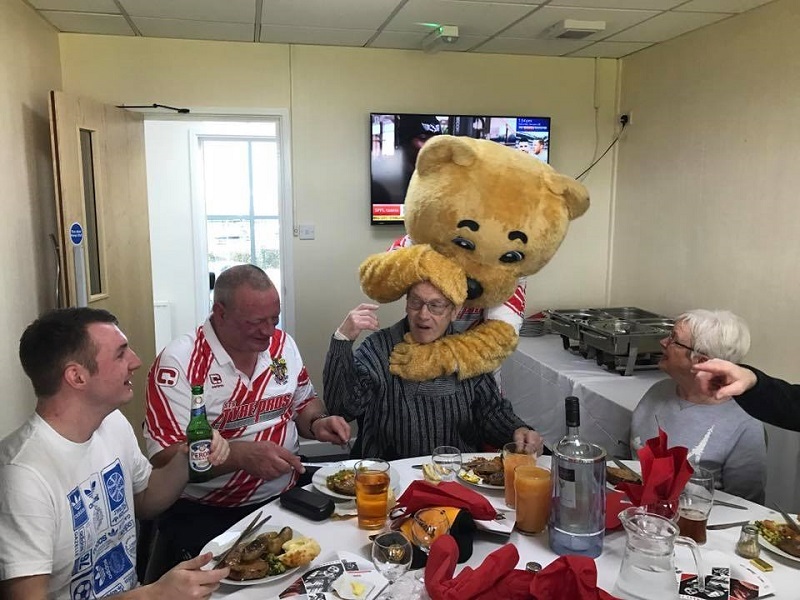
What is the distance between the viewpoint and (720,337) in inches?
71.9

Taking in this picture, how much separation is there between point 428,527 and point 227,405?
0.86 meters

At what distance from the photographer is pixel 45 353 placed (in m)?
1.26

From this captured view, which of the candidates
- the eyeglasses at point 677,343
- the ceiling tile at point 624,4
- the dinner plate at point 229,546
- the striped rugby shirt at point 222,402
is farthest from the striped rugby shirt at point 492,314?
the ceiling tile at point 624,4

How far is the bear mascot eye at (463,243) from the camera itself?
6.05 ft

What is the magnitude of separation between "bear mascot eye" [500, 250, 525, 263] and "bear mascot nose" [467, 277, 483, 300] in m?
0.11

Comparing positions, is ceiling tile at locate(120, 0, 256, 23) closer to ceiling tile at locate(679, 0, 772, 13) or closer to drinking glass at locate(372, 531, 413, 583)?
ceiling tile at locate(679, 0, 772, 13)

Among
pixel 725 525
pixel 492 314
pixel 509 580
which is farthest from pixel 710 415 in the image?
pixel 509 580

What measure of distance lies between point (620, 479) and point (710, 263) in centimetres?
198

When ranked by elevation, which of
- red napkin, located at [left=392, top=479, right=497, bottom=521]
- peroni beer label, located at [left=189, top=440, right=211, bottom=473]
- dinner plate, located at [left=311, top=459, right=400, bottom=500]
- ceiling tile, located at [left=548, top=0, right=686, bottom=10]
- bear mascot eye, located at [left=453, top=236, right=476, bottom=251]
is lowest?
dinner plate, located at [left=311, top=459, right=400, bottom=500]

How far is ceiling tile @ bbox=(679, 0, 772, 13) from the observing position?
9.08ft

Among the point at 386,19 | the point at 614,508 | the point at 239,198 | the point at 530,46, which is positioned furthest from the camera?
the point at 239,198

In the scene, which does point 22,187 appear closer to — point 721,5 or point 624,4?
point 624,4

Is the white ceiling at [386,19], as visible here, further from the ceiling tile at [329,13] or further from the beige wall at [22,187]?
the beige wall at [22,187]

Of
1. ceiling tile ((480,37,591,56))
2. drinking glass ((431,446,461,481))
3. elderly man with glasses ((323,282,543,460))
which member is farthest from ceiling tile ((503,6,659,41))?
drinking glass ((431,446,461,481))
